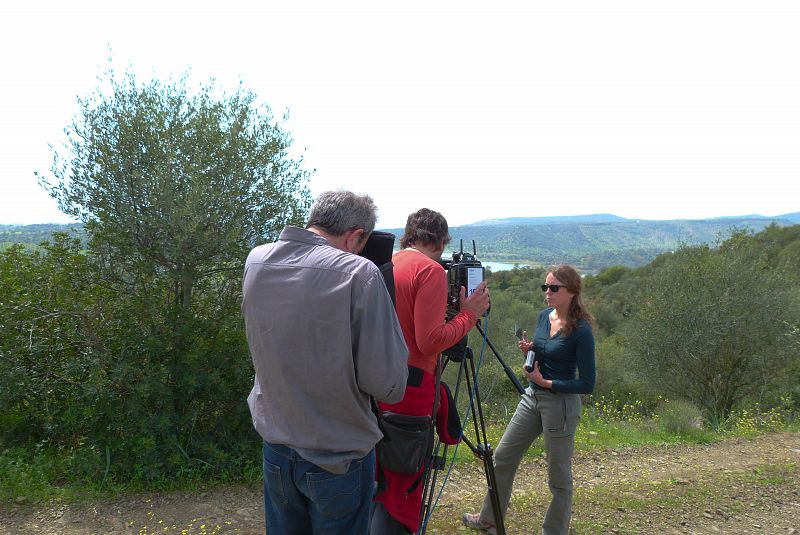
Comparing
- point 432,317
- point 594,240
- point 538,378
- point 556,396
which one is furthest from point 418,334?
point 594,240

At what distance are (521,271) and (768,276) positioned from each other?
102 feet

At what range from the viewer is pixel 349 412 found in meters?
1.94

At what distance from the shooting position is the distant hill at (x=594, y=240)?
131 feet

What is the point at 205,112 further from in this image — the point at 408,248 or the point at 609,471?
the point at 609,471

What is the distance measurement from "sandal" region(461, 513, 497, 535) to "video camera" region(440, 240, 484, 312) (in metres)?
1.88

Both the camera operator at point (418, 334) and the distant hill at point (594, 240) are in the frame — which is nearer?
the camera operator at point (418, 334)

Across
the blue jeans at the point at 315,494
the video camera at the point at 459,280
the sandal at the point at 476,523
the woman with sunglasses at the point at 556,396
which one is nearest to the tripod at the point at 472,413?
the video camera at the point at 459,280

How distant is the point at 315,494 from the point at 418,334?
95cm

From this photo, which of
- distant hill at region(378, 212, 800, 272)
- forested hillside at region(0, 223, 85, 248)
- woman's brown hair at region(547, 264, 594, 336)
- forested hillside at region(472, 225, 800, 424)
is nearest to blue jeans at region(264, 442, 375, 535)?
woman's brown hair at region(547, 264, 594, 336)

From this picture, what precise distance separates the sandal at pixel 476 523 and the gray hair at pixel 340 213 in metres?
Answer: 2.77

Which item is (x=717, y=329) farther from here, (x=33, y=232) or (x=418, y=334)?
(x=33, y=232)

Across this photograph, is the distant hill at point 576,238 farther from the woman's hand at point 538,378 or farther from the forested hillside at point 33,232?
the woman's hand at point 538,378

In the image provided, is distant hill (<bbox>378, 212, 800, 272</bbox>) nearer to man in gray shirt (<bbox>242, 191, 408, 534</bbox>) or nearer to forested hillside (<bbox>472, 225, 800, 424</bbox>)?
forested hillside (<bbox>472, 225, 800, 424</bbox>)

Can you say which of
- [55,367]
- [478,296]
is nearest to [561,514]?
[478,296]
